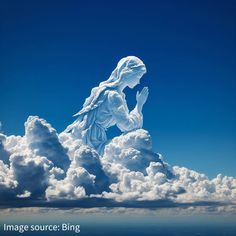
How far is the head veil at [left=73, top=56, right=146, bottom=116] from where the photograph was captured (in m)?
39.3

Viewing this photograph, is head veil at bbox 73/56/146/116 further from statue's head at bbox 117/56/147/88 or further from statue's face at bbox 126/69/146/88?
statue's face at bbox 126/69/146/88

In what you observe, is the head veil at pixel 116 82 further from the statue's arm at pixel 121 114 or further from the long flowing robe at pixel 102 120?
the statue's arm at pixel 121 114

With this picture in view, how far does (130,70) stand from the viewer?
129 ft

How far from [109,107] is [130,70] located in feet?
13.0

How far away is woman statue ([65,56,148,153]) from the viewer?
3928 centimetres

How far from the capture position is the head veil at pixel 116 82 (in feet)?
129

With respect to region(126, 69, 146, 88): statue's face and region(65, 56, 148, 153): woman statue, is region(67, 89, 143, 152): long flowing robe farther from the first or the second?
region(126, 69, 146, 88): statue's face

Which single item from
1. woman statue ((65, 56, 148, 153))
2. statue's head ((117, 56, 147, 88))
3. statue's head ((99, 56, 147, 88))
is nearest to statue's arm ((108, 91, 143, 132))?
woman statue ((65, 56, 148, 153))

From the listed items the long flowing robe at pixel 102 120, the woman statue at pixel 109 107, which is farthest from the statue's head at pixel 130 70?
the long flowing robe at pixel 102 120

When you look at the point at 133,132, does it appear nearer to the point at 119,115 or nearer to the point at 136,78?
the point at 119,115

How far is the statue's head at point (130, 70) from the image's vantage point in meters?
39.3

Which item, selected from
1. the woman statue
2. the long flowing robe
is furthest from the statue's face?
the long flowing robe

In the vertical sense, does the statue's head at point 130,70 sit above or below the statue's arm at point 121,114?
above

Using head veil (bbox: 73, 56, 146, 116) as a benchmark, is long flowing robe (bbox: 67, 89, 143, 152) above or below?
below
